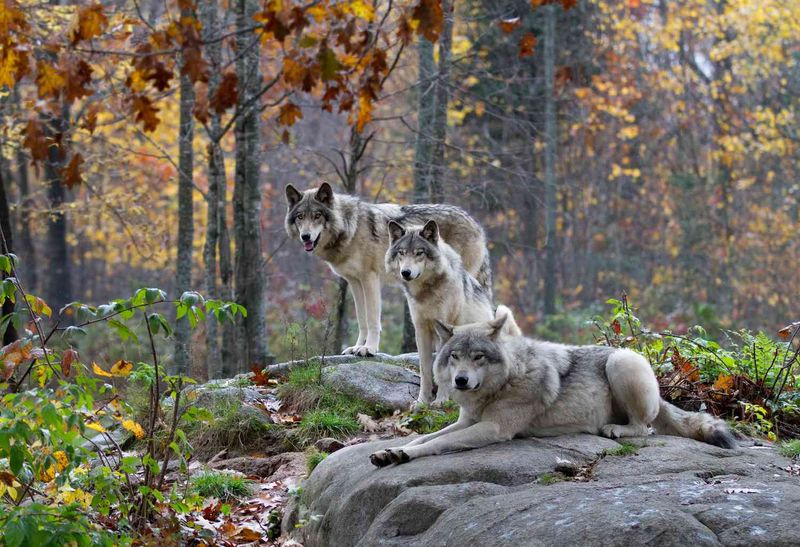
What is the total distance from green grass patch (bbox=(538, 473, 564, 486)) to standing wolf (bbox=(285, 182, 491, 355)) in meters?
5.05

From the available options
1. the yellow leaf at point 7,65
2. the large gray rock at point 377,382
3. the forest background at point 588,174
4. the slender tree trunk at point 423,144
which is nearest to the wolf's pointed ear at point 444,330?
the large gray rock at point 377,382

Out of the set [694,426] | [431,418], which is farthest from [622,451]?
[431,418]

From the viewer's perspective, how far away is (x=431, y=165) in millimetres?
13344

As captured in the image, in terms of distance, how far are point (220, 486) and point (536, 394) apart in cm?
279

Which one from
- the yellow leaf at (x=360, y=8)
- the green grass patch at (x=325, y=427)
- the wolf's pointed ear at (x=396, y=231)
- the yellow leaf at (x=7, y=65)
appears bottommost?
the green grass patch at (x=325, y=427)

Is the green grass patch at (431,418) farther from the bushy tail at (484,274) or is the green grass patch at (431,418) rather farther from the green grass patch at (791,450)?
the bushy tail at (484,274)

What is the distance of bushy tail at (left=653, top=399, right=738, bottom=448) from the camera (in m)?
6.49

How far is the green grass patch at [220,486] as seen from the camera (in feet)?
23.5

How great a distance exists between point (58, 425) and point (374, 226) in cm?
682

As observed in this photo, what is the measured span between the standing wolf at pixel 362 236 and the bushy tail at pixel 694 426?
377 centimetres

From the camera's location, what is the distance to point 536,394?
638 centimetres

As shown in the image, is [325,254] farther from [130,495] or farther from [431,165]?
[130,495]

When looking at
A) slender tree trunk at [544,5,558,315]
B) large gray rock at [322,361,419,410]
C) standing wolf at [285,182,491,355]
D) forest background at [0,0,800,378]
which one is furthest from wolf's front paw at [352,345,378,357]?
slender tree trunk at [544,5,558,315]

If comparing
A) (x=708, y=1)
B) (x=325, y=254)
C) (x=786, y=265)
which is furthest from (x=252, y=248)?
(x=708, y=1)
